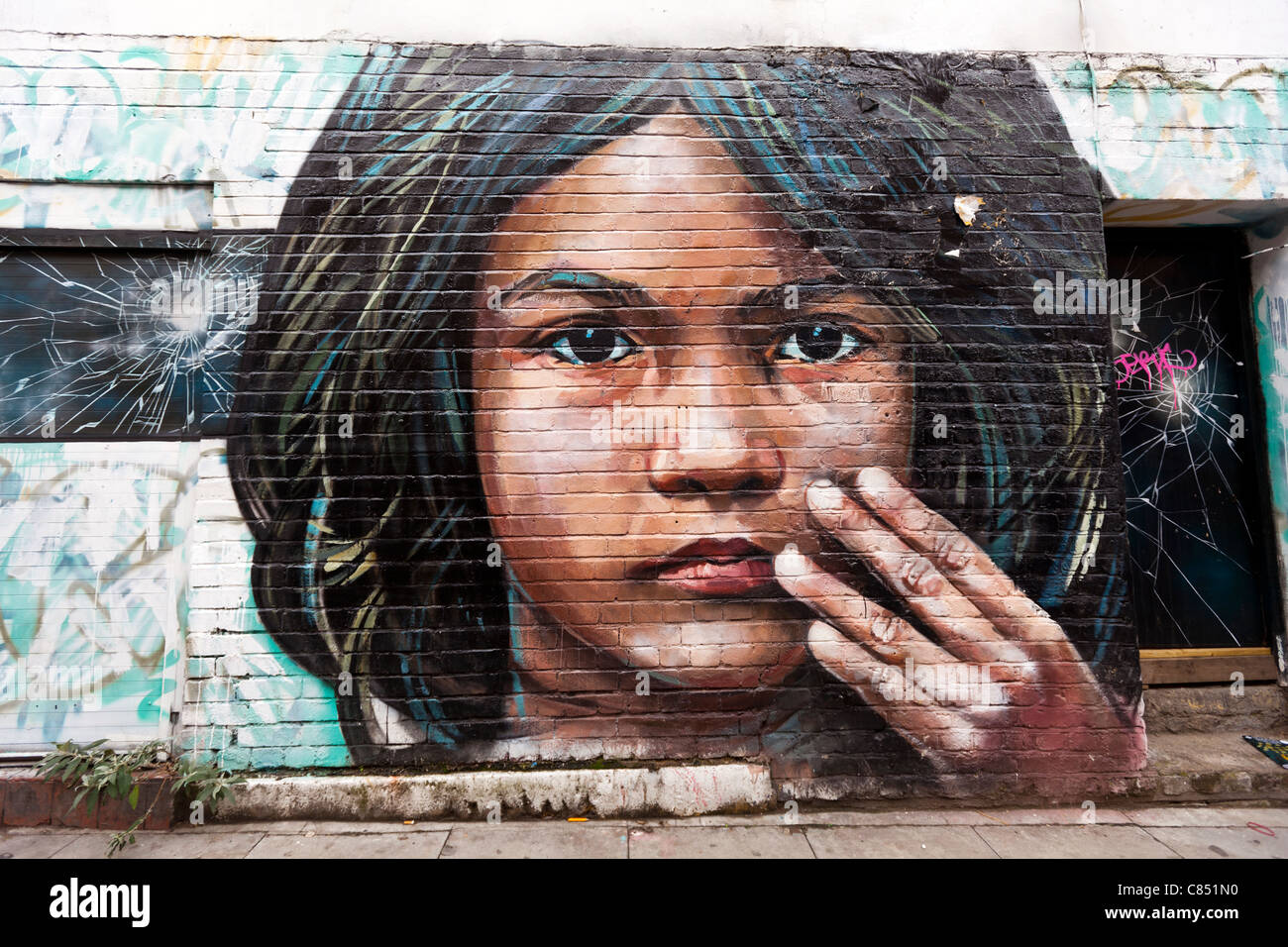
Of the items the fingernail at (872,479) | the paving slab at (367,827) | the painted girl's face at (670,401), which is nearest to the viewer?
the paving slab at (367,827)

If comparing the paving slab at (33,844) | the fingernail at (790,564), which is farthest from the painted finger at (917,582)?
the paving slab at (33,844)

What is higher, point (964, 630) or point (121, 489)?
point (121, 489)

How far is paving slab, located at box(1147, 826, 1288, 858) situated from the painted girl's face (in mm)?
2208

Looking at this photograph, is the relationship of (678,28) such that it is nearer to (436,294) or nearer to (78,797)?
(436,294)

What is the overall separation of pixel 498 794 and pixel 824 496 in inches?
102

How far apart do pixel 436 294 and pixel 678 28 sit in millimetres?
2308

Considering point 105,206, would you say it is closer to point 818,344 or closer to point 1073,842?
point 818,344

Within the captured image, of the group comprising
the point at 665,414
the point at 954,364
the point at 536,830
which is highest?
the point at 954,364

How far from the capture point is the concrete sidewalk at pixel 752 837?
11.9 ft

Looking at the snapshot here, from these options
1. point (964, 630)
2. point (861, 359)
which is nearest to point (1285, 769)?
point (964, 630)

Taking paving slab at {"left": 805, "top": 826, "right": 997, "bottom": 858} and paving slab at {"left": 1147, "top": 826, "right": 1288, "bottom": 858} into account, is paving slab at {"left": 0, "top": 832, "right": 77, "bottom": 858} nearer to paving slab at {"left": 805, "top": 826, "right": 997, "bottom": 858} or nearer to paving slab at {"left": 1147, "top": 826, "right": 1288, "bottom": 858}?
paving slab at {"left": 805, "top": 826, "right": 997, "bottom": 858}

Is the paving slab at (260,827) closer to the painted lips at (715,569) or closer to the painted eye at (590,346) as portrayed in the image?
the painted lips at (715,569)

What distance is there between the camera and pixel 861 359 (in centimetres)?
427

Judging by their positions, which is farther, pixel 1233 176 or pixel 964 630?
pixel 1233 176
